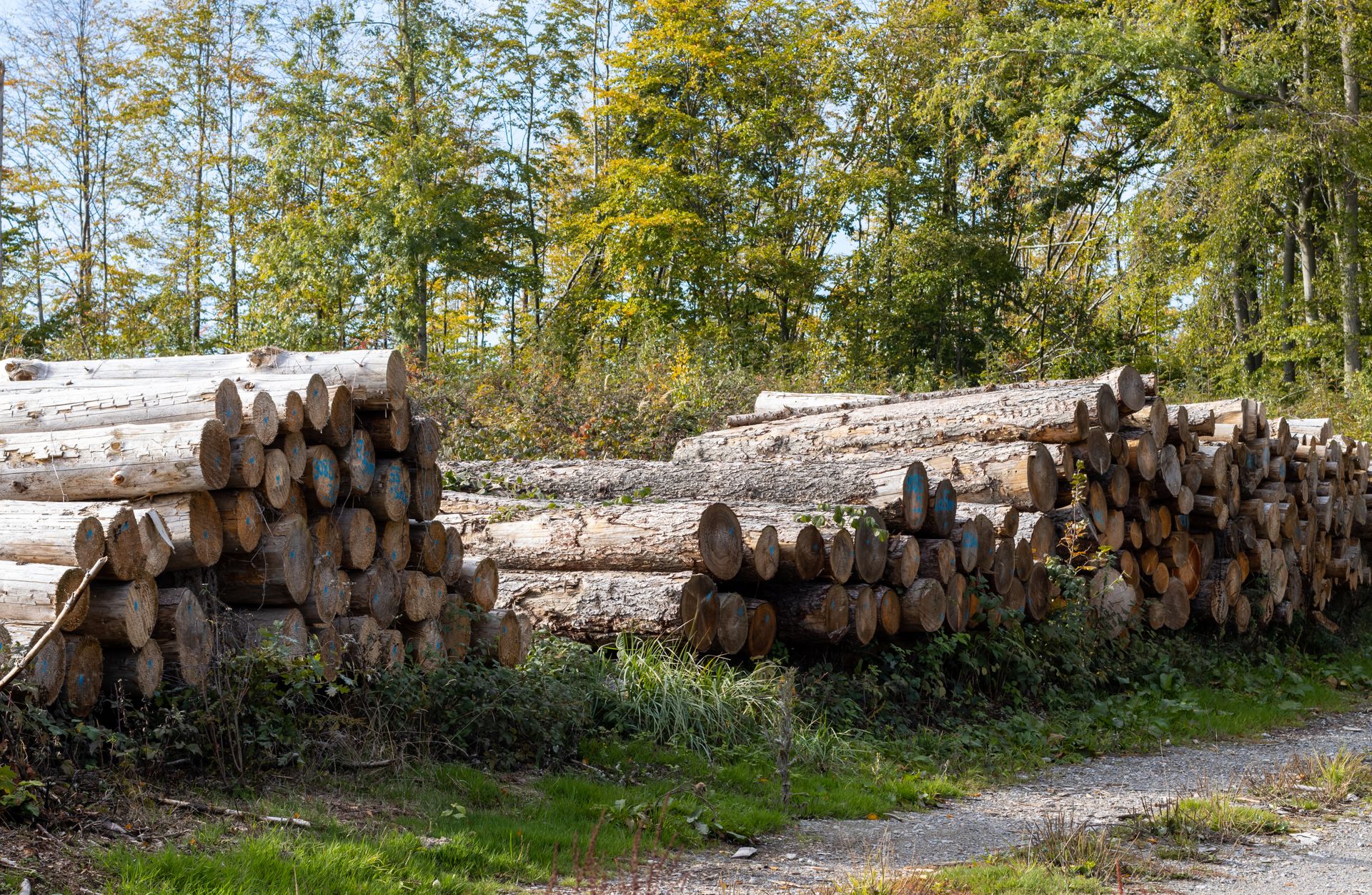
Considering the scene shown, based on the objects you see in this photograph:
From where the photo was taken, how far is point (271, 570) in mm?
5578

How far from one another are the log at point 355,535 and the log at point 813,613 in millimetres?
2808

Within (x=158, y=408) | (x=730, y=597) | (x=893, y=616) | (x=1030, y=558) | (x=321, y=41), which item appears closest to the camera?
(x=158, y=408)

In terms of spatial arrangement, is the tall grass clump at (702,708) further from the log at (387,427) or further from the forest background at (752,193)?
the forest background at (752,193)

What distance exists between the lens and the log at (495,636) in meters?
6.68

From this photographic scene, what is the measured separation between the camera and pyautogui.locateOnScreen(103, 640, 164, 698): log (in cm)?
484

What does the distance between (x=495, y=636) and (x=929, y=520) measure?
3.38 m

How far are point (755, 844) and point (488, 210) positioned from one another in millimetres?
20174

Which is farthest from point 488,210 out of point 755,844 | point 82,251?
point 755,844

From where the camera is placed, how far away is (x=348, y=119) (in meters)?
22.6

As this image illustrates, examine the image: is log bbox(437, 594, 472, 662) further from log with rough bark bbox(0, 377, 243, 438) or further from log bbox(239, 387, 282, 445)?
log with rough bark bbox(0, 377, 243, 438)

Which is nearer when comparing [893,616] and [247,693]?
[247,693]

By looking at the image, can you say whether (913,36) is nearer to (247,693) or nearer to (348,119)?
(348,119)

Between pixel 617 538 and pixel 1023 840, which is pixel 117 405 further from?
pixel 1023 840

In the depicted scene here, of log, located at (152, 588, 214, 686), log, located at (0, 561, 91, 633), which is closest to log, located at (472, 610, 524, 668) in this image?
log, located at (152, 588, 214, 686)
